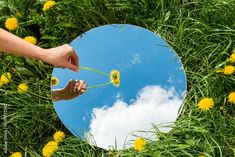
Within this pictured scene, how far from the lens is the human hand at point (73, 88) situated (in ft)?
7.82

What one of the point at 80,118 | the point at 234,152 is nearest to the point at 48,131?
the point at 80,118

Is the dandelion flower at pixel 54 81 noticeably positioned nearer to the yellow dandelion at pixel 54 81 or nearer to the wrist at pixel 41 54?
the yellow dandelion at pixel 54 81

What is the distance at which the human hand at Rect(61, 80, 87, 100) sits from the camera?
2.38m

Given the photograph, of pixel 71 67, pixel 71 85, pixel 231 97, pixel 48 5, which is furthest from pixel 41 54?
pixel 231 97

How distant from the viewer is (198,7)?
2.52m

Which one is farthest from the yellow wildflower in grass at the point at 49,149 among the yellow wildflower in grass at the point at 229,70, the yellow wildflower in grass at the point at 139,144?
the yellow wildflower in grass at the point at 229,70

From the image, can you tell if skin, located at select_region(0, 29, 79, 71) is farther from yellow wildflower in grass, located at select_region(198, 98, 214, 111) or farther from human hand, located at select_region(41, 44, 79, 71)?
yellow wildflower in grass, located at select_region(198, 98, 214, 111)

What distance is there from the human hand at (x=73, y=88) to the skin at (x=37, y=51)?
0.07 meters

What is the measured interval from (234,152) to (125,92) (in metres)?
0.54

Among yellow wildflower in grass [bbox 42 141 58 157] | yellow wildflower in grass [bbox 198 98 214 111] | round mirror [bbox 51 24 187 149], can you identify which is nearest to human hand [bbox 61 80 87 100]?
round mirror [bbox 51 24 187 149]

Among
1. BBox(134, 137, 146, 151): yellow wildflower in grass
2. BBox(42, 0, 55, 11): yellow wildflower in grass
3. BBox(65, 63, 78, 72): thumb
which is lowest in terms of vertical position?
BBox(134, 137, 146, 151): yellow wildflower in grass

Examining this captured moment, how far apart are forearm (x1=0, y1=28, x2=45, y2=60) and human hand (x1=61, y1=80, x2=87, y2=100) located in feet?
1.22

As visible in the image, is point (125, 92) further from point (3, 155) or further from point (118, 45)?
point (3, 155)

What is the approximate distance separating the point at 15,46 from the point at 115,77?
1.91ft
